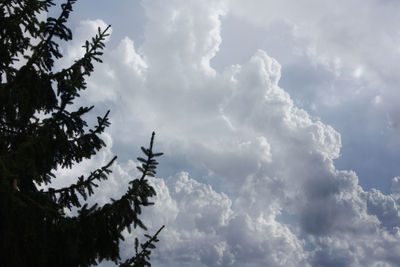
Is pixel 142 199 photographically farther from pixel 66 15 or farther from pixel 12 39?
pixel 12 39

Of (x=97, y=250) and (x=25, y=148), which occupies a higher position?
(x=25, y=148)

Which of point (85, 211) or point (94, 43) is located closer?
point (85, 211)

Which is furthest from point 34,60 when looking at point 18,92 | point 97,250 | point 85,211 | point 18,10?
point 97,250

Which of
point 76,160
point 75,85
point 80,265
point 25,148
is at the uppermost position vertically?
point 75,85

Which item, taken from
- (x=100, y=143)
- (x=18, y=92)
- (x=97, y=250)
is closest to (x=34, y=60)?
(x=18, y=92)

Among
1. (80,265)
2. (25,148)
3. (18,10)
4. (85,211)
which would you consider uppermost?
(18,10)

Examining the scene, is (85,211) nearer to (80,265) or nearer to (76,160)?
(80,265)

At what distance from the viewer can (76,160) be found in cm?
959

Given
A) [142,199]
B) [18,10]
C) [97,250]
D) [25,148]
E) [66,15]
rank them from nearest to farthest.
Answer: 1. [142,199]
2. [97,250]
3. [25,148]
4. [66,15]
5. [18,10]

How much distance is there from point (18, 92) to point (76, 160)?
233 centimetres

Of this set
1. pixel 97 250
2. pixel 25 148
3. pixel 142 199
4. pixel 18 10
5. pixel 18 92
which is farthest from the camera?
pixel 18 10

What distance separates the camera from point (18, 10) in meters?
9.86

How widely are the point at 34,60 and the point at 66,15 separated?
1.49 metres

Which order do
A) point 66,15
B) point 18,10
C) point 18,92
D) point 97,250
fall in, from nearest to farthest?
point 97,250 → point 18,92 → point 66,15 → point 18,10
